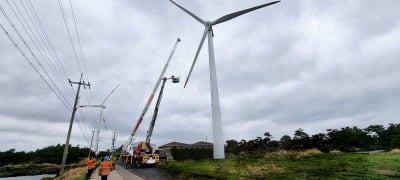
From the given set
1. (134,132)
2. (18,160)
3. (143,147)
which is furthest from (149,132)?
(18,160)

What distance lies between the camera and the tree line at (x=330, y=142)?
5603 centimetres

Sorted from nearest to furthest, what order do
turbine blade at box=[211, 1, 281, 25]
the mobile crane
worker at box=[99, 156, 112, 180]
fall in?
worker at box=[99, 156, 112, 180] < the mobile crane < turbine blade at box=[211, 1, 281, 25]

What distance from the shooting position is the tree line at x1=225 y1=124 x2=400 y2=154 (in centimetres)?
5603

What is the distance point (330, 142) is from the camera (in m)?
59.8

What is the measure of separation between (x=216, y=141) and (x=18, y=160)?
116 meters

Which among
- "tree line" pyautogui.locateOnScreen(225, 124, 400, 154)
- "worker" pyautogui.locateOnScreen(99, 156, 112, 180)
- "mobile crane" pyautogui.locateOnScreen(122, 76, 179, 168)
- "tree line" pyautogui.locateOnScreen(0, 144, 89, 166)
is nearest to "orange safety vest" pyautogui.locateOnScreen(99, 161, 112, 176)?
"worker" pyautogui.locateOnScreen(99, 156, 112, 180)

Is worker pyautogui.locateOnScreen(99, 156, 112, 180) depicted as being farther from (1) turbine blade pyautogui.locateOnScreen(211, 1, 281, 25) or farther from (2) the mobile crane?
(1) turbine blade pyautogui.locateOnScreen(211, 1, 281, 25)

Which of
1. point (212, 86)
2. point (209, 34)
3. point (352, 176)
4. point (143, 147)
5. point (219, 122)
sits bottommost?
point (352, 176)

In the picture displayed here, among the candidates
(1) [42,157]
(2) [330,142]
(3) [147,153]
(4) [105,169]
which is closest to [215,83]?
(3) [147,153]

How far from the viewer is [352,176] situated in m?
17.4

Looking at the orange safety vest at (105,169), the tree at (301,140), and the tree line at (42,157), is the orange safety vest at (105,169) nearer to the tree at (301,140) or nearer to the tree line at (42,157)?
the tree at (301,140)

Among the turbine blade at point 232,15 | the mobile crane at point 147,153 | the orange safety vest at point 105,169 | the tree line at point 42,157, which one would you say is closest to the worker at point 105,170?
the orange safety vest at point 105,169

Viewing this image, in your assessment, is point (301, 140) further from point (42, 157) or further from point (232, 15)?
point (42, 157)

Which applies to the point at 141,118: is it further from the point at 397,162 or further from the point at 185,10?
the point at 397,162
